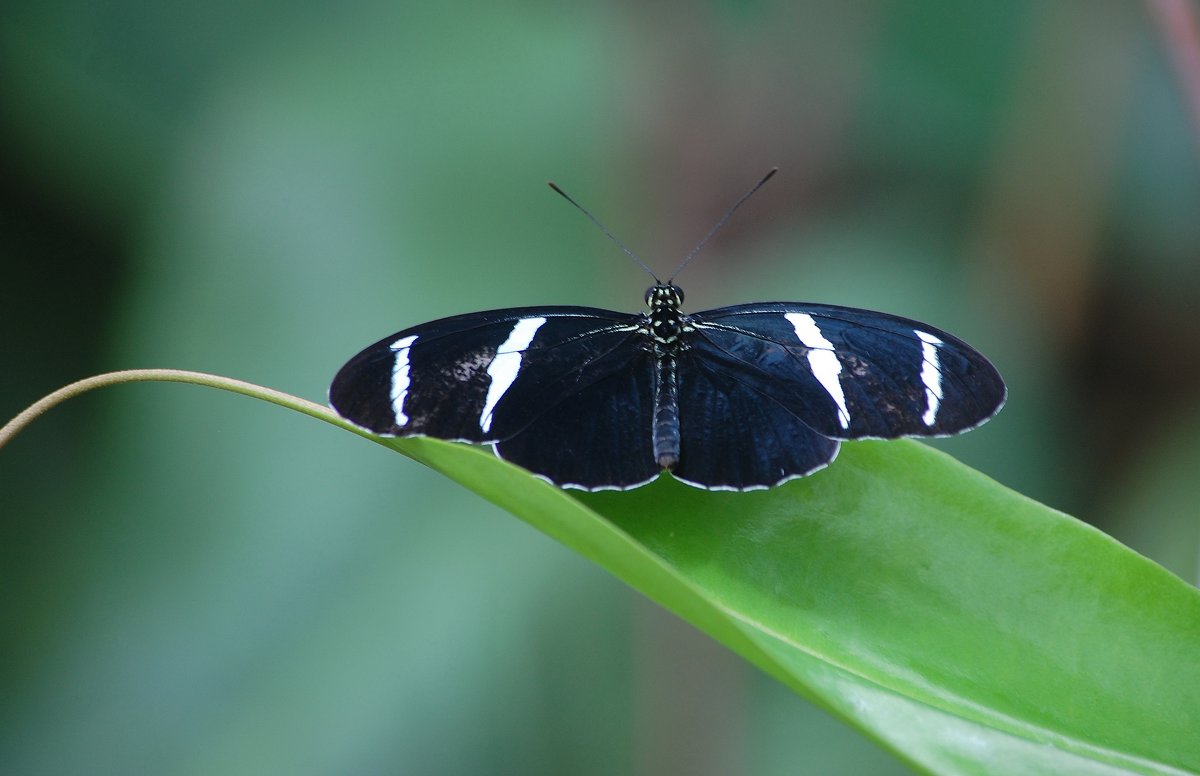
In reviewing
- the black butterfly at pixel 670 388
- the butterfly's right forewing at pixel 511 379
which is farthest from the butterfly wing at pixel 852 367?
the butterfly's right forewing at pixel 511 379

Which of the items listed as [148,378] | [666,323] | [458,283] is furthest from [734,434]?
[458,283]

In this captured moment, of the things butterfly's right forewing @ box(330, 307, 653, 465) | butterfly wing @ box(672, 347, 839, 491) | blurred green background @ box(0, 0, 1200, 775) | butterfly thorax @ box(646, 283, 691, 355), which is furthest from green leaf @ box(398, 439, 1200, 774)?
blurred green background @ box(0, 0, 1200, 775)

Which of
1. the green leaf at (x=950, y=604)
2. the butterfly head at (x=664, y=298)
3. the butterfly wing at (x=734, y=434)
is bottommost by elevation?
the green leaf at (x=950, y=604)

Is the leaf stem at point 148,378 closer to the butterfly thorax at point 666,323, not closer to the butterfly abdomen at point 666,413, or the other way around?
the butterfly abdomen at point 666,413

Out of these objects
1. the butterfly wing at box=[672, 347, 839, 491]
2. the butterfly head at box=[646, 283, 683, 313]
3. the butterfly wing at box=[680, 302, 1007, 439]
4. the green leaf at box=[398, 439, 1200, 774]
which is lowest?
the green leaf at box=[398, 439, 1200, 774]

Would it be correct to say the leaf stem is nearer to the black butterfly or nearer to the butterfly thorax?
the black butterfly

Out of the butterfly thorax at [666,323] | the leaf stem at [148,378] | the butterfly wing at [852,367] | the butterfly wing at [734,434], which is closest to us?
the leaf stem at [148,378]
